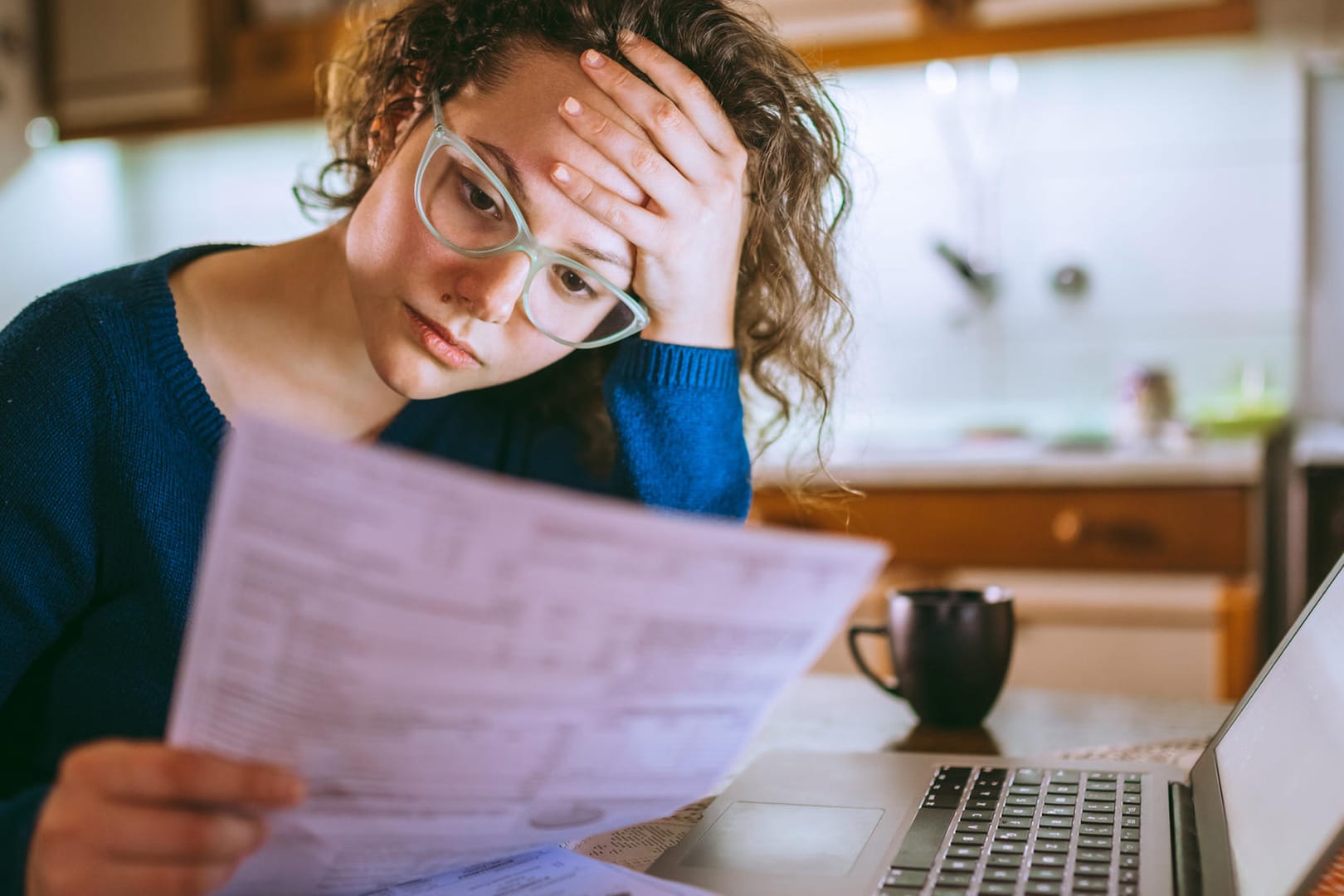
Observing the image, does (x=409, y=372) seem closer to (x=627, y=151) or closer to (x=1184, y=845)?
(x=627, y=151)

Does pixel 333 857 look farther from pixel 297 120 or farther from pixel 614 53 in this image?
pixel 297 120

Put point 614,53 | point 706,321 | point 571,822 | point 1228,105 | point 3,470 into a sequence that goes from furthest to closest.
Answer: point 1228,105 < point 706,321 < point 614,53 < point 3,470 < point 571,822

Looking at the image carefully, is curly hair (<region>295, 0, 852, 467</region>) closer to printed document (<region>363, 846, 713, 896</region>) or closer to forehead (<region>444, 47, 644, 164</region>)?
forehead (<region>444, 47, 644, 164</region>)

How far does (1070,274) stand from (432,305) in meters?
2.00

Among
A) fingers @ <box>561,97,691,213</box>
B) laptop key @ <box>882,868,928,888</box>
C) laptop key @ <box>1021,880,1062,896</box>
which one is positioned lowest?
laptop key @ <box>882,868,928,888</box>

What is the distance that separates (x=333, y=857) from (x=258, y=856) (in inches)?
1.3

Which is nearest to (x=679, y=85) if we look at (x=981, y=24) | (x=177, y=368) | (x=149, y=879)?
(x=177, y=368)

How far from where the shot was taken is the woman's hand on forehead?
834mm

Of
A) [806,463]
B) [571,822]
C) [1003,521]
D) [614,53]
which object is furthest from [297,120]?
[571,822]

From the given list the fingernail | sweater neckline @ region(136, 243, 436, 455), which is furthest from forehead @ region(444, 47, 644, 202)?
the fingernail

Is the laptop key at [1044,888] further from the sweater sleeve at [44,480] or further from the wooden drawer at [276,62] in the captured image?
the wooden drawer at [276,62]

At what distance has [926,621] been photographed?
91 centimetres

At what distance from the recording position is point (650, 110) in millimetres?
848

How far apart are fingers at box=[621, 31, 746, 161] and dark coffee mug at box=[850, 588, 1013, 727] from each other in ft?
1.23
